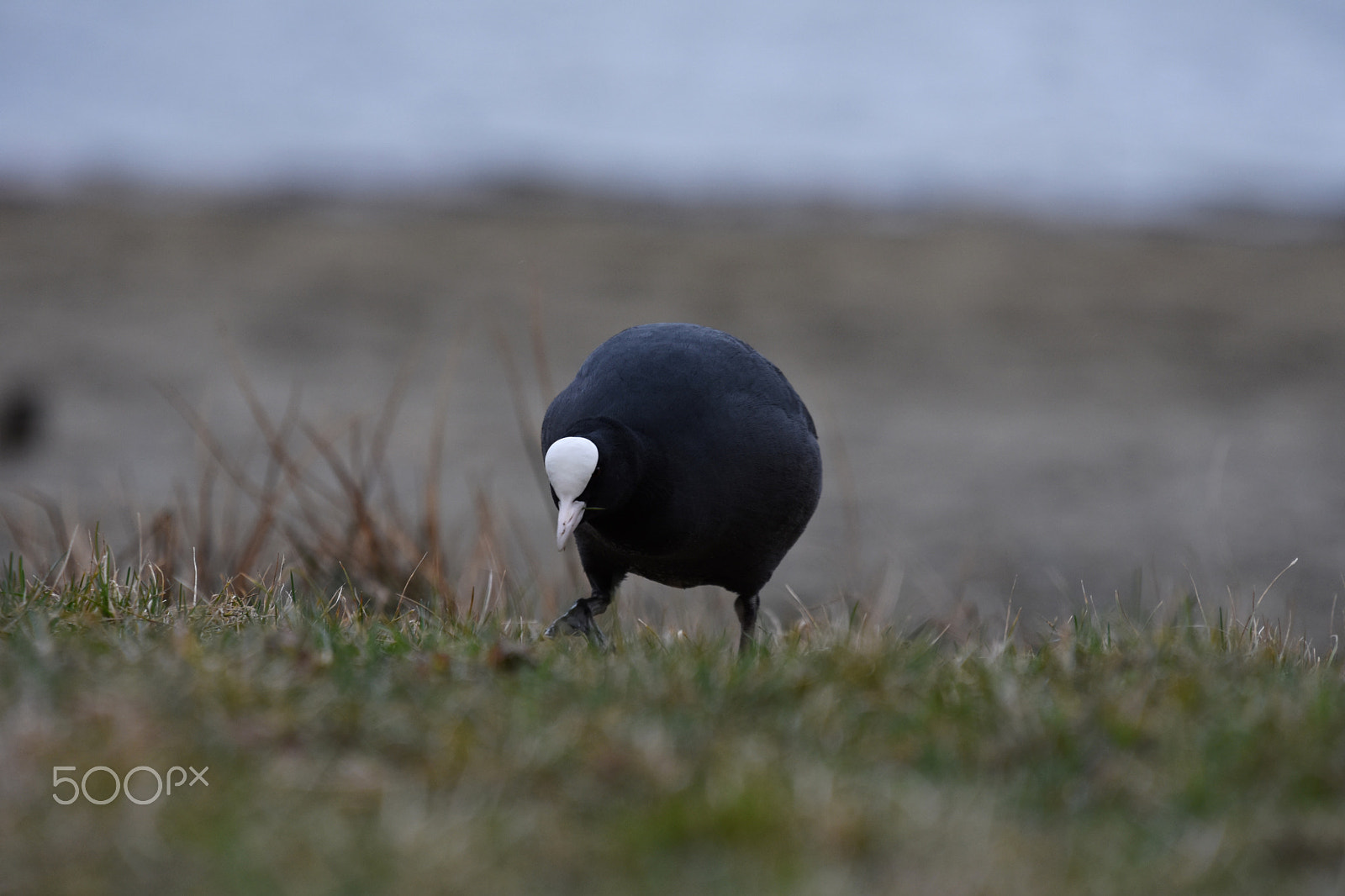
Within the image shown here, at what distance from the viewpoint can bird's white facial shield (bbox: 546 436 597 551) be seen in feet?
12.4

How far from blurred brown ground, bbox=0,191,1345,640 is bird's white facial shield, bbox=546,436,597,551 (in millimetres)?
1868

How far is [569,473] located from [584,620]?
2.42 feet

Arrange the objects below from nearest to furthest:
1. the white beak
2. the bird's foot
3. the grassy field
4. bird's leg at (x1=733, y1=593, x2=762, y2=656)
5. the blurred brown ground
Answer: the grassy field → the white beak → the bird's foot → bird's leg at (x1=733, y1=593, x2=762, y2=656) → the blurred brown ground

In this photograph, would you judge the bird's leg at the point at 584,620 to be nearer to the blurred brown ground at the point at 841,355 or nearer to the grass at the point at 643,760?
the grass at the point at 643,760

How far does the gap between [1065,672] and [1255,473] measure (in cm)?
760

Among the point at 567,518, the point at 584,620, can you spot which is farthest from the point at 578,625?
the point at 567,518

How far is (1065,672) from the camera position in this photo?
335cm

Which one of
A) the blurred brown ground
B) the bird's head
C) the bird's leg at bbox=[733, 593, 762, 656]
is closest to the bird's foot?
the bird's head

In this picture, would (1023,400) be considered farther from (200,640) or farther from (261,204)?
(261,204)

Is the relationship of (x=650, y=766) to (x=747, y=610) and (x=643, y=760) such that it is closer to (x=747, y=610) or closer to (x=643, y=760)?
(x=643, y=760)

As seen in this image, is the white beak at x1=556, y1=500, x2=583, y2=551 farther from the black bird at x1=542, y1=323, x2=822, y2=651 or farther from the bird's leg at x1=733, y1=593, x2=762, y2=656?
the bird's leg at x1=733, y1=593, x2=762, y2=656

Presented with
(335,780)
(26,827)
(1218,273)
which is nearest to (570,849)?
(335,780)

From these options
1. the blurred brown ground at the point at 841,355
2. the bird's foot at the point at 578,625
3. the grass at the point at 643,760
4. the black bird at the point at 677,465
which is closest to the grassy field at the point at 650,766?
the grass at the point at 643,760

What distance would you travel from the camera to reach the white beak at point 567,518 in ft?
12.4
